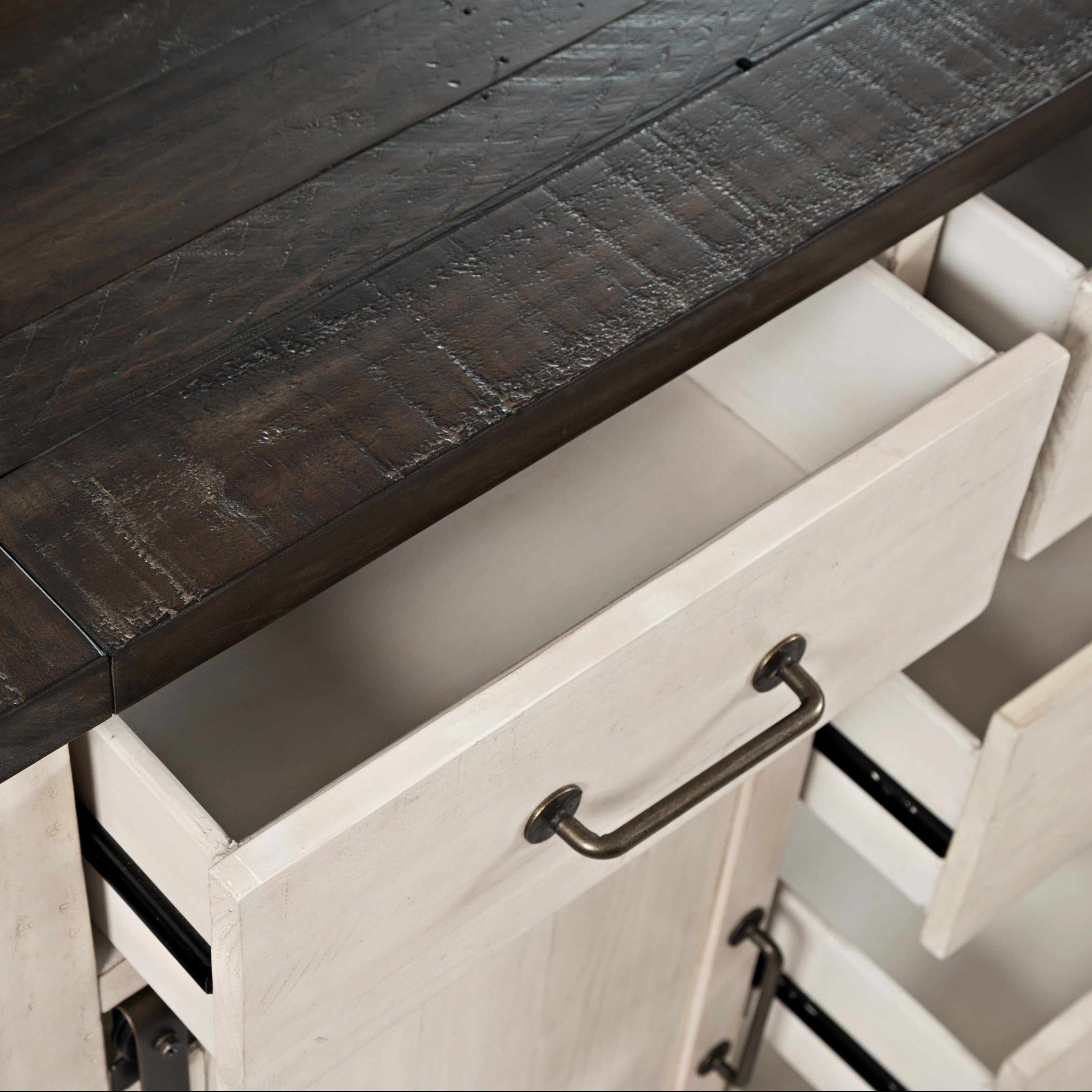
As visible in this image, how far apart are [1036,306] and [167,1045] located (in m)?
0.52

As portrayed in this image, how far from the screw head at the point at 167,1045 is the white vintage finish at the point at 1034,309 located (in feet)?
1.50

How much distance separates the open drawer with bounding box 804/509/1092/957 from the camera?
0.77 m

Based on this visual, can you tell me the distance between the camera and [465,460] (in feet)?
1.74

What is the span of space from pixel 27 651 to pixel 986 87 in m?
0.44

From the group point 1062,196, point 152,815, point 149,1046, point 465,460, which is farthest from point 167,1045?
point 1062,196

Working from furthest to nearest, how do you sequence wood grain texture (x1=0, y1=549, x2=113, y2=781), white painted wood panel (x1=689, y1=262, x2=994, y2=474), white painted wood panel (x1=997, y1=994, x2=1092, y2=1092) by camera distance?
white painted wood panel (x1=997, y1=994, x2=1092, y2=1092), white painted wood panel (x1=689, y1=262, x2=994, y2=474), wood grain texture (x1=0, y1=549, x2=113, y2=781)

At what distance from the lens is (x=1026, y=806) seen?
82 cm

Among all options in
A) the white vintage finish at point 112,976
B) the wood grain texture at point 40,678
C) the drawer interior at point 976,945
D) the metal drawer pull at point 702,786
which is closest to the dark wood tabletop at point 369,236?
the wood grain texture at point 40,678

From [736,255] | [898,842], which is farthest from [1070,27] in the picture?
[898,842]

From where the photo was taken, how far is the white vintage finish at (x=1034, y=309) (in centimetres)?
68

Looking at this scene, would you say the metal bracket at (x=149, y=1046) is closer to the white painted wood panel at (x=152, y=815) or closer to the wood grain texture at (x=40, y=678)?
the white painted wood panel at (x=152, y=815)

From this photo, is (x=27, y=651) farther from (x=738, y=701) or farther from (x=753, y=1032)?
(x=753, y=1032)

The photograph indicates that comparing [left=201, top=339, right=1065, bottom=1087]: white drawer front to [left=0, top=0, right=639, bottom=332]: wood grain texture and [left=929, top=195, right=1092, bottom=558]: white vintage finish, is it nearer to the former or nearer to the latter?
[left=929, top=195, right=1092, bottom=558]: white vintage finish

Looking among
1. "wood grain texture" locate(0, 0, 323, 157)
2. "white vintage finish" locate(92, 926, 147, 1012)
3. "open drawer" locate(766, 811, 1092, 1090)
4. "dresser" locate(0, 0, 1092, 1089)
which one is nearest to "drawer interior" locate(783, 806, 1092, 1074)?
"open drawer" locate(766, 811, 1092, 1090)
